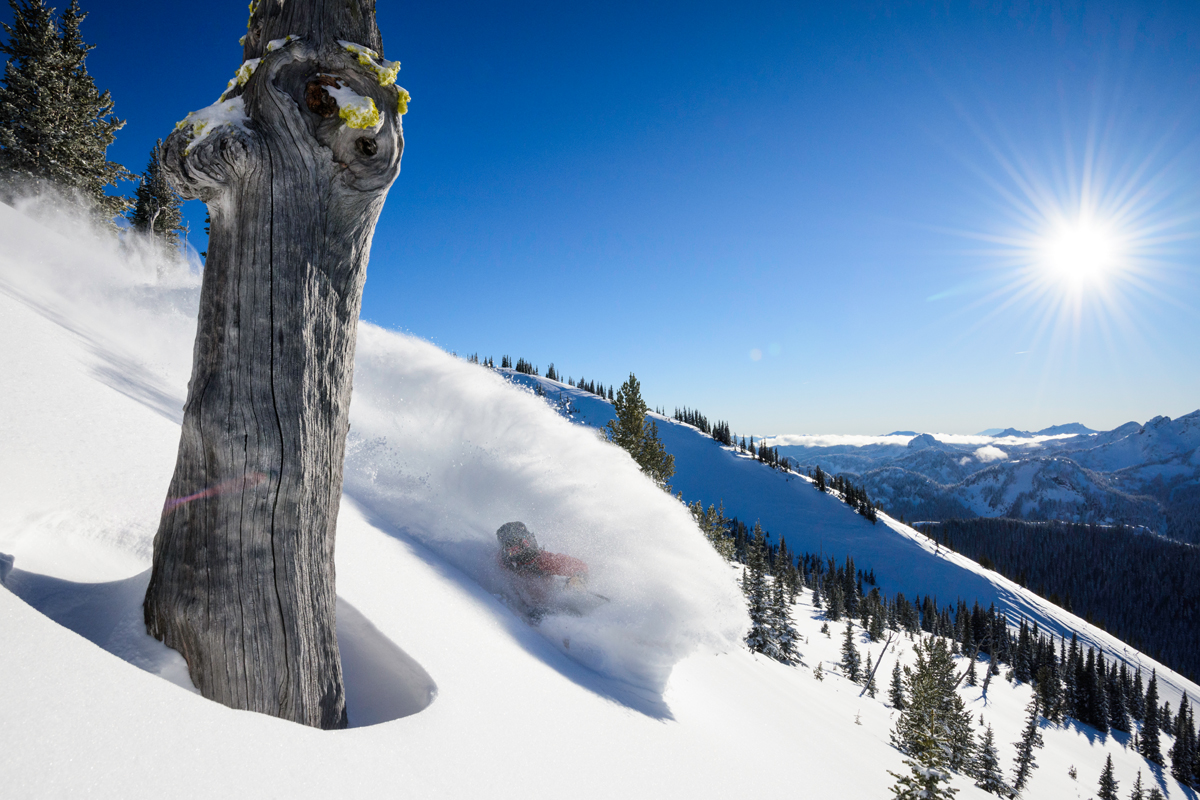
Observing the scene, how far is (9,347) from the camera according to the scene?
3.70 metres

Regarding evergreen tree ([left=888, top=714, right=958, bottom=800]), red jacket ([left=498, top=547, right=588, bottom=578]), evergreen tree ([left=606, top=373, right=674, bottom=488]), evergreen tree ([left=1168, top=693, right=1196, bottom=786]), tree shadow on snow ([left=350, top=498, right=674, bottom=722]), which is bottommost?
evergreen tree ([left=1168, top=693, right=1196, bottom=786])

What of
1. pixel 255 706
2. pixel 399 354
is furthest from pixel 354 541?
pixel 399 354

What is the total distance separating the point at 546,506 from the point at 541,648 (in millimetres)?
2874

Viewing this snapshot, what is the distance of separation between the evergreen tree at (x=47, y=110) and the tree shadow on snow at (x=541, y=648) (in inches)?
824

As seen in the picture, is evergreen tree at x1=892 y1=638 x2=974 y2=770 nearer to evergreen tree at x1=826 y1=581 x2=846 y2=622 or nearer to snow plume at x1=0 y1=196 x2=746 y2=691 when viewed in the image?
snow plume at x1=0 y1=196 x2=746 y2=691

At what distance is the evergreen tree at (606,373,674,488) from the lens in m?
28.7

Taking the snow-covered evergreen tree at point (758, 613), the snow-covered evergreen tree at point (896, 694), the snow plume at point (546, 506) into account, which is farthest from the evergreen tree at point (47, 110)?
the snow-covered evergreen tree at point (896, 694)

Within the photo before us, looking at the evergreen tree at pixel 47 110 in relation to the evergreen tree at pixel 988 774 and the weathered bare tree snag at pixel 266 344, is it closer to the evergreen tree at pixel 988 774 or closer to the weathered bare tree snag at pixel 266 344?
the weathered bare tree snag at pixel 266 344

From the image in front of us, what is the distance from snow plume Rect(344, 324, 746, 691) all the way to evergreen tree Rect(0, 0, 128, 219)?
16.5 metres

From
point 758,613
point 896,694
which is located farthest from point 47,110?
point 896,694

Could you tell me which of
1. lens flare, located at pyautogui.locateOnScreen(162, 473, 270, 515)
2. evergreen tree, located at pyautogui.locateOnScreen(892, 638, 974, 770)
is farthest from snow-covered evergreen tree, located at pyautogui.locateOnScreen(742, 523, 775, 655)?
lens flare, located at pyautogui.locateOnScreen(162, 473, 270, 515)

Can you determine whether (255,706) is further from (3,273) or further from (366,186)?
(3,273)

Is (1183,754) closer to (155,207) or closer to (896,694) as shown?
(896,694)

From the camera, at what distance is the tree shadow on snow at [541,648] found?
4352 millimetres
